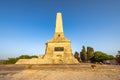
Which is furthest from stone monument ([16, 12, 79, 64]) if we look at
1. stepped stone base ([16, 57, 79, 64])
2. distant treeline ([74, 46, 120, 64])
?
distant treeline ([74, 46, 120, 64])

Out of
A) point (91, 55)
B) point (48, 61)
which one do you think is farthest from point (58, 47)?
point (91, 55)

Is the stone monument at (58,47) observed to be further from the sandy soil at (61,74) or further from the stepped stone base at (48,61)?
the sandy soil at (61,74)

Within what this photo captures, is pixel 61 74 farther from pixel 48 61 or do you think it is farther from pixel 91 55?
pixel 91 55

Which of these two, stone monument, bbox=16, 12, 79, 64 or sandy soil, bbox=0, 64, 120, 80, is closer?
sandy soil, bbox=0, 64, 120, 80

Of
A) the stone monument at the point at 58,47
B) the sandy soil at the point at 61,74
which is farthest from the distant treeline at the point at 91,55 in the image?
the sandy soil at the point at 61,74

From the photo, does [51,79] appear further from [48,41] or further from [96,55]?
[96,55]

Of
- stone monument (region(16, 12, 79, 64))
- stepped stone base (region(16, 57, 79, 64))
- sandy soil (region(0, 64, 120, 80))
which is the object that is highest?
stone monument (region(16, 12, 79, 64))

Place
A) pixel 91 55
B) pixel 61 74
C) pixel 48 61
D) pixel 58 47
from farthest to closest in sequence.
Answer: pixel 91 55 < pixel 58 47 < pixel 48 61 < pixel 61 74

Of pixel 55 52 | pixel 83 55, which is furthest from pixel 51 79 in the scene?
pixel 83 55

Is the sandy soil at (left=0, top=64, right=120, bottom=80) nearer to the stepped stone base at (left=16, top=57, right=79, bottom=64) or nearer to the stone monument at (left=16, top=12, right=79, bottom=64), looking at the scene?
the stepped stone base at (left=16, top=57, right=79, bottom=64)

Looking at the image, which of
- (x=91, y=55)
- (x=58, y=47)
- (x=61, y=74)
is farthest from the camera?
(x=91, y=55)

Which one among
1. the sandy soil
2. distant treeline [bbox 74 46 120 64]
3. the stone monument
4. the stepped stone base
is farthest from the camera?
Answer: distant treeline [bbox 74 46 120 64]

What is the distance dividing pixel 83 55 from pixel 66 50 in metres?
19.7

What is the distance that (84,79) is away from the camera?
29.2 ft
